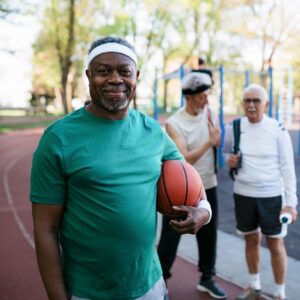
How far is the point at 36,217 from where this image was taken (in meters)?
1.72

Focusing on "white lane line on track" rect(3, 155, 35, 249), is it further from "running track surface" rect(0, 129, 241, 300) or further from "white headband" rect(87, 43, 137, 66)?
"white headband" rect(87, 43, 137, 66)

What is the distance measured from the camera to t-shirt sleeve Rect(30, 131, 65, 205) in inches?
65.6

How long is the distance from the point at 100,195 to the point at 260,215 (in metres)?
2.23

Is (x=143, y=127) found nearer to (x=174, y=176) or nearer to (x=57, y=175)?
(x=174, y=176)

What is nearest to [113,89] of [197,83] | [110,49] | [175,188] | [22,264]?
[110,49]

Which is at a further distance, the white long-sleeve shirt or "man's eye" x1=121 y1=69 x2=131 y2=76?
the white long-sleeve shirt

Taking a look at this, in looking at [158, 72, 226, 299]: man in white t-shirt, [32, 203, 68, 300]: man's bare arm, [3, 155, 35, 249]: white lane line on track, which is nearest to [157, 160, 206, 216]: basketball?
[32, 203, 68, 300]: man's bare arm

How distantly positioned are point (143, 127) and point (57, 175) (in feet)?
1.71

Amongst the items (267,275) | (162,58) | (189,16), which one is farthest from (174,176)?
(162,58)

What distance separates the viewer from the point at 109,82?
181 centimetres

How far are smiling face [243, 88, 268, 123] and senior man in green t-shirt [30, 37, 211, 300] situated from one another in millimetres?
1910

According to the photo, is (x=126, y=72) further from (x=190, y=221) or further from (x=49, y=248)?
(x=49, y=248)

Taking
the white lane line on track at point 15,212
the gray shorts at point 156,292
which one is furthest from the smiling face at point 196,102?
the white lane line on track at point 15,212

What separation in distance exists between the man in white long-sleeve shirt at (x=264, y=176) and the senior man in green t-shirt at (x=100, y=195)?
179 centimetres
